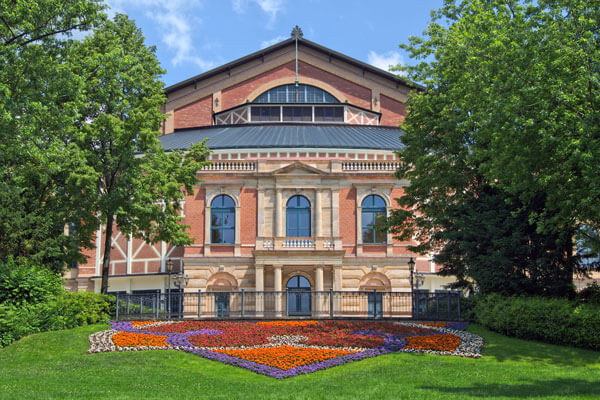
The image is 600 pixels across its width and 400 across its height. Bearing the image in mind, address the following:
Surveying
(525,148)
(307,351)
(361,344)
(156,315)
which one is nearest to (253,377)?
(307,351)

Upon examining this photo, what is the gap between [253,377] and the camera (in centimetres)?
1509

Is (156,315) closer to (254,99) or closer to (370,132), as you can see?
(370,132)

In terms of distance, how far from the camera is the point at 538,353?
17.8 meters

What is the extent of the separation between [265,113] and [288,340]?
32.1 meters

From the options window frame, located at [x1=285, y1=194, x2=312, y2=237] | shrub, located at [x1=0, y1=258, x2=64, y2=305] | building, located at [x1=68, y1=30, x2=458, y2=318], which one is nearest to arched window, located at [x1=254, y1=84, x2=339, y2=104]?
building, located at [x1=68, y1=30, x2=458, y2=318]

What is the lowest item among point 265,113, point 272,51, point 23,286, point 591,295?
point 591,295

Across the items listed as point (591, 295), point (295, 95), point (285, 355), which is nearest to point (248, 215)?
point (295, 95)

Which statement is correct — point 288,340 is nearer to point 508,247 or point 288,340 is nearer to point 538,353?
point 538,353

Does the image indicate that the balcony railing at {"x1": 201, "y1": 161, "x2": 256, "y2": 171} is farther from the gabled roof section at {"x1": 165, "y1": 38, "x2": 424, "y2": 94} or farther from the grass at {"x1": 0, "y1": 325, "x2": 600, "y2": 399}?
the grass at {"x1": 0, "y1": 325, "x2": 600, "y2": 399}

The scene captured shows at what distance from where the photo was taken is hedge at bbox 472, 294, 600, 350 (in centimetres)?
1802

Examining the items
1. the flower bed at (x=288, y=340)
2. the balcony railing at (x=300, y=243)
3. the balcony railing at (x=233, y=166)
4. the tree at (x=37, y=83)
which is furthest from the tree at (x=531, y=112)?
the balcony railing at (x=233, y=166)

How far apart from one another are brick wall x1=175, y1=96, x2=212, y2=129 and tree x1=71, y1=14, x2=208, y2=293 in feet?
78.0

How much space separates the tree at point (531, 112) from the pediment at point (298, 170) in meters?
12.1

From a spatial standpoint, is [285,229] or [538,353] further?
[285,229]
